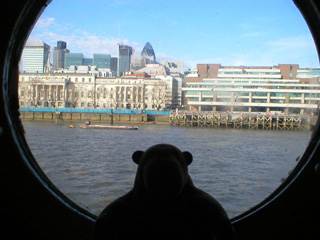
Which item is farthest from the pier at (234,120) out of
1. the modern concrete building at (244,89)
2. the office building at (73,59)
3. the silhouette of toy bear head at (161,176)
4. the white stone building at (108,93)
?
the office building at (73,59)

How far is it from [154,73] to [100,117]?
11118 mm

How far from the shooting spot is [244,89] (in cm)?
2431

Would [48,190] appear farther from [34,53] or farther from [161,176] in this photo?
[34,53]

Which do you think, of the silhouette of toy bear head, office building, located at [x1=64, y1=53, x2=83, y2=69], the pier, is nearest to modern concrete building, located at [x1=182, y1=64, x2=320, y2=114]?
the pier

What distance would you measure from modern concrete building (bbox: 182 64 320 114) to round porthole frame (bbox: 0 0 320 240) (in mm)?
19343

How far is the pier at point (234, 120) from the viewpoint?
78.3ft

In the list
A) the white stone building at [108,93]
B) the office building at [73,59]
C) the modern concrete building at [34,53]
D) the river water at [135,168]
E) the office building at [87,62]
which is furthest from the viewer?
the office building at [87,62]

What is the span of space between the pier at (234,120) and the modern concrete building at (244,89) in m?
0.99

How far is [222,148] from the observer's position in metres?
13.7

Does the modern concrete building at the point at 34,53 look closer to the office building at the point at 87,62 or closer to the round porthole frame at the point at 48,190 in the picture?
the round porthole frame at the point at 48,190

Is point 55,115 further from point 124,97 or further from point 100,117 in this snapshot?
point 124,97

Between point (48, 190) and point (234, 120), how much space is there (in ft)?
82.9

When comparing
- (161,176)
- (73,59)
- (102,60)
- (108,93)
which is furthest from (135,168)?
(102,60)

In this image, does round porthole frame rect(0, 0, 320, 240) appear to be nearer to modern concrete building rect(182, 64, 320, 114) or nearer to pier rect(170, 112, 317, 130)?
modern concrete building rect(182, 64, 320, 114)
